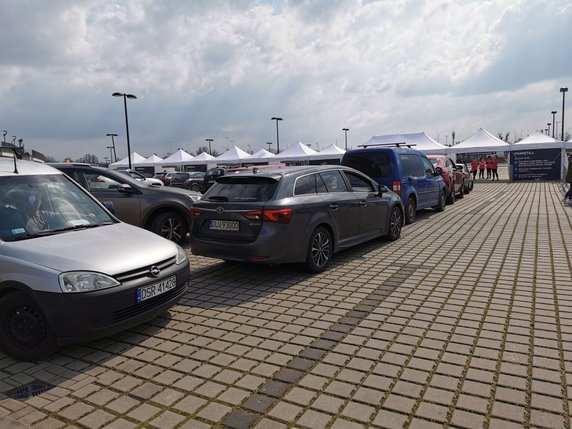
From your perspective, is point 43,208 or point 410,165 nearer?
point 43,208

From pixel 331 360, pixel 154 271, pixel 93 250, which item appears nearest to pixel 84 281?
pixel 93 250

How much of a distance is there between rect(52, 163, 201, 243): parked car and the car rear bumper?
4641 mm

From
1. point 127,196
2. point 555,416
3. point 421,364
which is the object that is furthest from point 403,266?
point 127,196

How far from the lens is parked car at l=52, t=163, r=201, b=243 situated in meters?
8.54

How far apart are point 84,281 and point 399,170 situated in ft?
27.3

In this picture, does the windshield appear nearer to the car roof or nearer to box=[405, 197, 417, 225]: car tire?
the car roof

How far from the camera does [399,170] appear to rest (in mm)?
10586

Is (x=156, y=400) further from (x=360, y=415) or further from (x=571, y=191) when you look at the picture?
(x=571, y=191)

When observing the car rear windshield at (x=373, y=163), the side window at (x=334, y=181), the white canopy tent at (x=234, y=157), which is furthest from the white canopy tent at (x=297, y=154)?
the side window at (x=334, y=181)

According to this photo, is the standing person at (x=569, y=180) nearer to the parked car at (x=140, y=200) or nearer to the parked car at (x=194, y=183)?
the parked car at (x=140, y=200)

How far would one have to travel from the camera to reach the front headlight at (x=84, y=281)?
3.65m

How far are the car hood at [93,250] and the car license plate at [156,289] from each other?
216 mm

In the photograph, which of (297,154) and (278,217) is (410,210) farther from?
(297,154)

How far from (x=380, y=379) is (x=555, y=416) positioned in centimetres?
115
